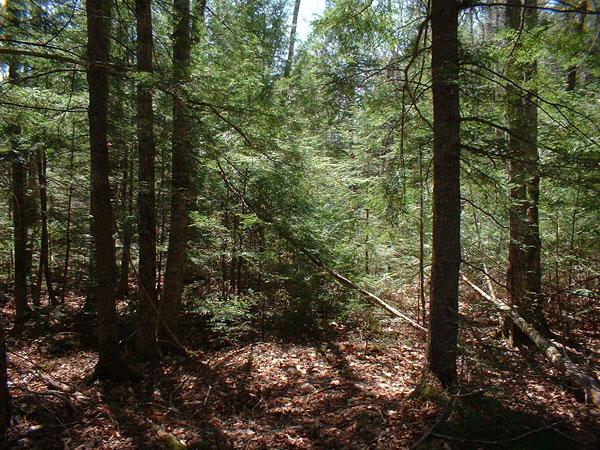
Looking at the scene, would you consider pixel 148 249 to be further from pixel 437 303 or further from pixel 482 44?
pixel 482 44

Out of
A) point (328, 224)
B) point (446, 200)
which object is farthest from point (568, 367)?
point (328, 224)

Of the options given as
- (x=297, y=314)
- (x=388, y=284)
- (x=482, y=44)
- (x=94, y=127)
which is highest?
(x=482, y=44)

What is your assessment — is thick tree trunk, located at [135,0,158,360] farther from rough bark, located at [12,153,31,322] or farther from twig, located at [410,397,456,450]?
rough bark, located at [12,153,31,322]

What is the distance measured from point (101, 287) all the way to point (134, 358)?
223 cm

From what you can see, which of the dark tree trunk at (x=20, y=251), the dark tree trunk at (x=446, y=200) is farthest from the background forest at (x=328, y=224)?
the dark tree trunk at (x=20, y=251)

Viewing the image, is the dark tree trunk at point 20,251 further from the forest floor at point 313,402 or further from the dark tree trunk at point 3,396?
the dark tree trunk at point 3,396

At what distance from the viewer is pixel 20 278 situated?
13.0 meters

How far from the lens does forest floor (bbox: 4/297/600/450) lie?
14.5ft

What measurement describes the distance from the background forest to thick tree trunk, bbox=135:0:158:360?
5cm

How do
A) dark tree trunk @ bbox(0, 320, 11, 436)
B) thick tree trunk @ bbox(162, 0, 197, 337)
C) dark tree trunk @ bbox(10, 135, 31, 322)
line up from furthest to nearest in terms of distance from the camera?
dark tree trunk @ bbox(10, 135, 31, 322) < thick tree trunk @ bbox(162, 0, 197, 337) < dark tree trunk @ bbox(0, 320, 11, 436)

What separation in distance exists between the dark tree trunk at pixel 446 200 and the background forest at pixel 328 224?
3 centimetres

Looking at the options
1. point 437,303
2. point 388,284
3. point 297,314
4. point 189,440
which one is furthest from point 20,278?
point 437,303

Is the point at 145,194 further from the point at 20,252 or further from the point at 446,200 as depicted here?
the point at 20,252

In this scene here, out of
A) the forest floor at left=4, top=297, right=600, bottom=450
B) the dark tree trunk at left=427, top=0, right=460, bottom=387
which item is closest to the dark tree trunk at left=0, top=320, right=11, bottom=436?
the forest floor at left=4, top=297, right=600, bottom=450
